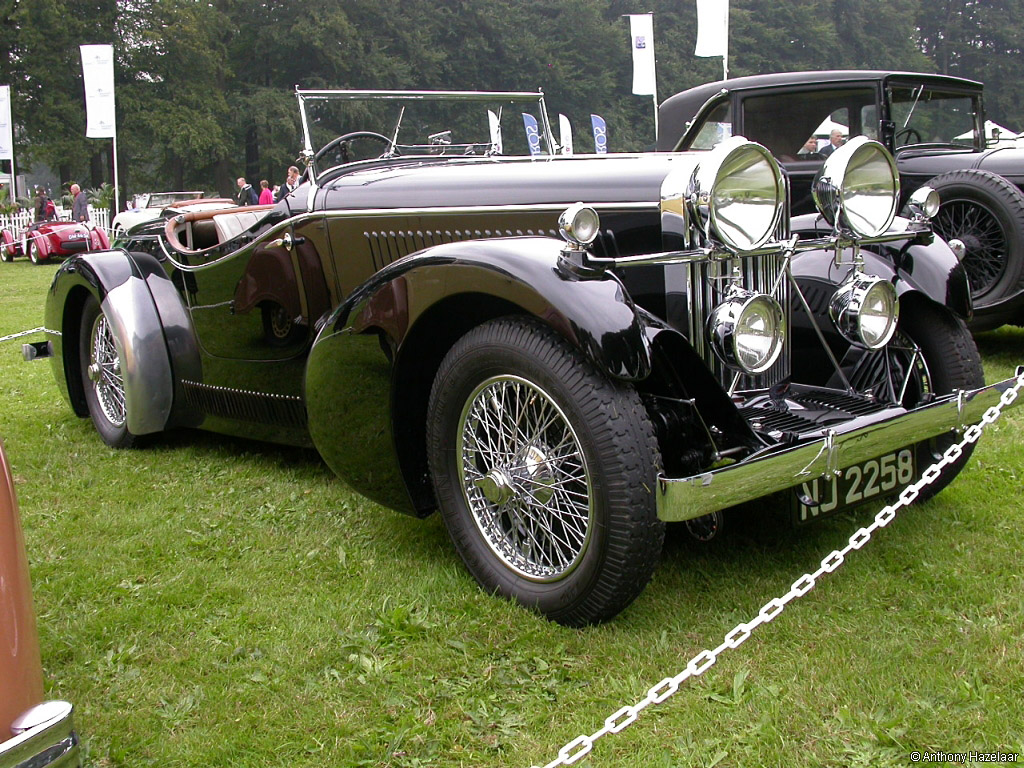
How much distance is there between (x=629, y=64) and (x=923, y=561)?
4367 centimetres

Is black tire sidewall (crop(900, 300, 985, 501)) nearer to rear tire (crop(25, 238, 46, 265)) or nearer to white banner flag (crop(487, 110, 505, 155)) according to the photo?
white banner flag (crop(487, 110, 505, 155))

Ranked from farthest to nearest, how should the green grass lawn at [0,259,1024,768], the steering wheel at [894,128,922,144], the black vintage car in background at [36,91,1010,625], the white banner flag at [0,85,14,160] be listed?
the white banner flag at [0,85,14,160], the steering wheel at [894,128,922,144], the black vintage car in background at [36,91,1010,625], the green grass lawn at [0,259,1024,768]

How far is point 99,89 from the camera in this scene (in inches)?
714

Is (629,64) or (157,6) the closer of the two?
(157,6)

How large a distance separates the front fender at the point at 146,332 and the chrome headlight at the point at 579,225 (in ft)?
8.09

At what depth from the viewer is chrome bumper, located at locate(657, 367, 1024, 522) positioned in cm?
223

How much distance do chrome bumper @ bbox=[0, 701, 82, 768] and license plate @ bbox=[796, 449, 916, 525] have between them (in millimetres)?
1837

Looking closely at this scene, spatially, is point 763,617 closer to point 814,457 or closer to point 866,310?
point 814,457

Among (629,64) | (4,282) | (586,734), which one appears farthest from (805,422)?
(629,64)

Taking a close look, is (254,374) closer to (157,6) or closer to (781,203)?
(781,203)

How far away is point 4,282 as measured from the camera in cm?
1409

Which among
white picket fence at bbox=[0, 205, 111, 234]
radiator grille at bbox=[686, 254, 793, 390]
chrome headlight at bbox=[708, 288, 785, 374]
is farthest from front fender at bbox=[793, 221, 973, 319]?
white picket fence at bbox=[0, 205, 111, 234]

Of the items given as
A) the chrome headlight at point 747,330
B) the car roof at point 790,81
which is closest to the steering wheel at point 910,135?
the car roof at point 790,81

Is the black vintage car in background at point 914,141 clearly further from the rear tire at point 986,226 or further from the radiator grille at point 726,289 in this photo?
the radiator grille at point 726,289
